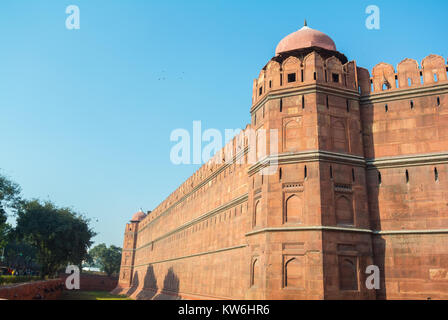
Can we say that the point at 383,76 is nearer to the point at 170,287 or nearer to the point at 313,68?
the point at 313,68

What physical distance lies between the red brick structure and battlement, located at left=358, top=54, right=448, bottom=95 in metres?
0.04

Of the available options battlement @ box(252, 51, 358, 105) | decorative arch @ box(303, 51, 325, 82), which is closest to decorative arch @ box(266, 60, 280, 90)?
battlement @ box(252, 51, 358, 105)

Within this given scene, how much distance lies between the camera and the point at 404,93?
1628cm

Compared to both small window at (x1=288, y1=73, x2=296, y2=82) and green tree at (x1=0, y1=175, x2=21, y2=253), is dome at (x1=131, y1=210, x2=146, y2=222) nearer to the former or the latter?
green tree at (x1=0, y1=175, x2=21, y2=253)

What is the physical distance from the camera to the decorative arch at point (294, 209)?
14.9 meters

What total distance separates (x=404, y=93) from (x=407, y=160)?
3033 mm

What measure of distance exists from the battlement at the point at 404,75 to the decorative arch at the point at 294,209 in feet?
19.7

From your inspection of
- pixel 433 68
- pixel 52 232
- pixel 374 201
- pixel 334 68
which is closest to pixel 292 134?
pixel 334 68

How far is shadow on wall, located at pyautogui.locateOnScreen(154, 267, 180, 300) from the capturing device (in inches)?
1435

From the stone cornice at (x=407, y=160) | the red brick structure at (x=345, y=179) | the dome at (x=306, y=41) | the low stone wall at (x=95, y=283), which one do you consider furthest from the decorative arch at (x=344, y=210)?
the low stone wall at (x=95, y=283)
